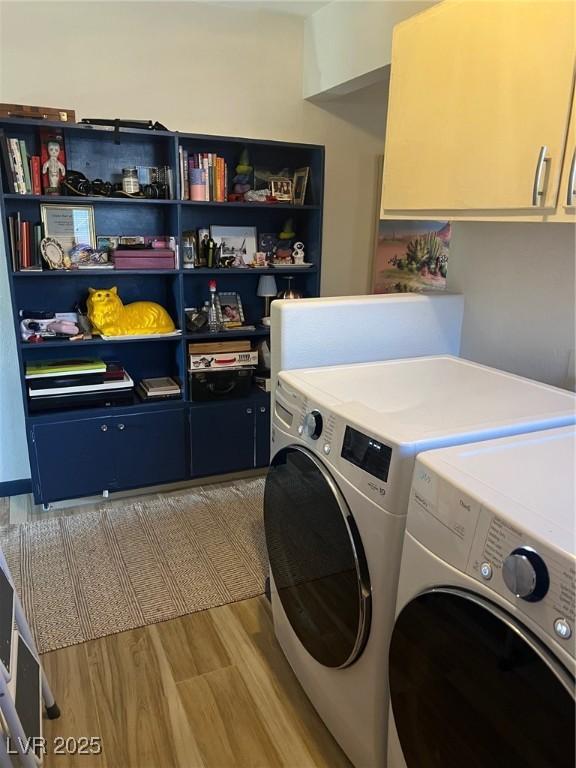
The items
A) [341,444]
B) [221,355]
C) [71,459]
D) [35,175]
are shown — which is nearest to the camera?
[341,444]

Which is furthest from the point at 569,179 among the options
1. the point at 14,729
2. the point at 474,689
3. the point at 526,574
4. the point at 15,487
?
the point at 15,487

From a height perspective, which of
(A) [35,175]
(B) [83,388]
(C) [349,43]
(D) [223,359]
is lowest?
(B) [83,388]

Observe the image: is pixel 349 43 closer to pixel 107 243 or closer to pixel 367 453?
pixel 107 243

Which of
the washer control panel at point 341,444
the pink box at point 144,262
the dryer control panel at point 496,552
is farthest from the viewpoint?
the pink box at point 144,262

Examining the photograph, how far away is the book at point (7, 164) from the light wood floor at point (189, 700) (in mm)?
1955

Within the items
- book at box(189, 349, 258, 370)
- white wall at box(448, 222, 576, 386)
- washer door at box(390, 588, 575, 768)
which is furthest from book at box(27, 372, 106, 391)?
washer door at box(390, 588, 575, 768)

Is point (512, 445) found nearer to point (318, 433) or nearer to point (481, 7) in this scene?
point (318, 433)

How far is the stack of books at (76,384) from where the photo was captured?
2.62 m

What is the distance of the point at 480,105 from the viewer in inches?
53.9

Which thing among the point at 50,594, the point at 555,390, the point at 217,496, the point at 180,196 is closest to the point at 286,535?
the point at 555,390

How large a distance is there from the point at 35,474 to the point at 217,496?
0.92m

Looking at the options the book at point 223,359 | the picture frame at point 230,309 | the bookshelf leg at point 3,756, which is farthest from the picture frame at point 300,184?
the bookshelf leg at point 3,756

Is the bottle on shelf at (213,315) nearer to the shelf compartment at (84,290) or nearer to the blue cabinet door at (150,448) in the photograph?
the shelf compartment at (84,290)

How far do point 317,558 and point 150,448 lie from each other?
162 cm
